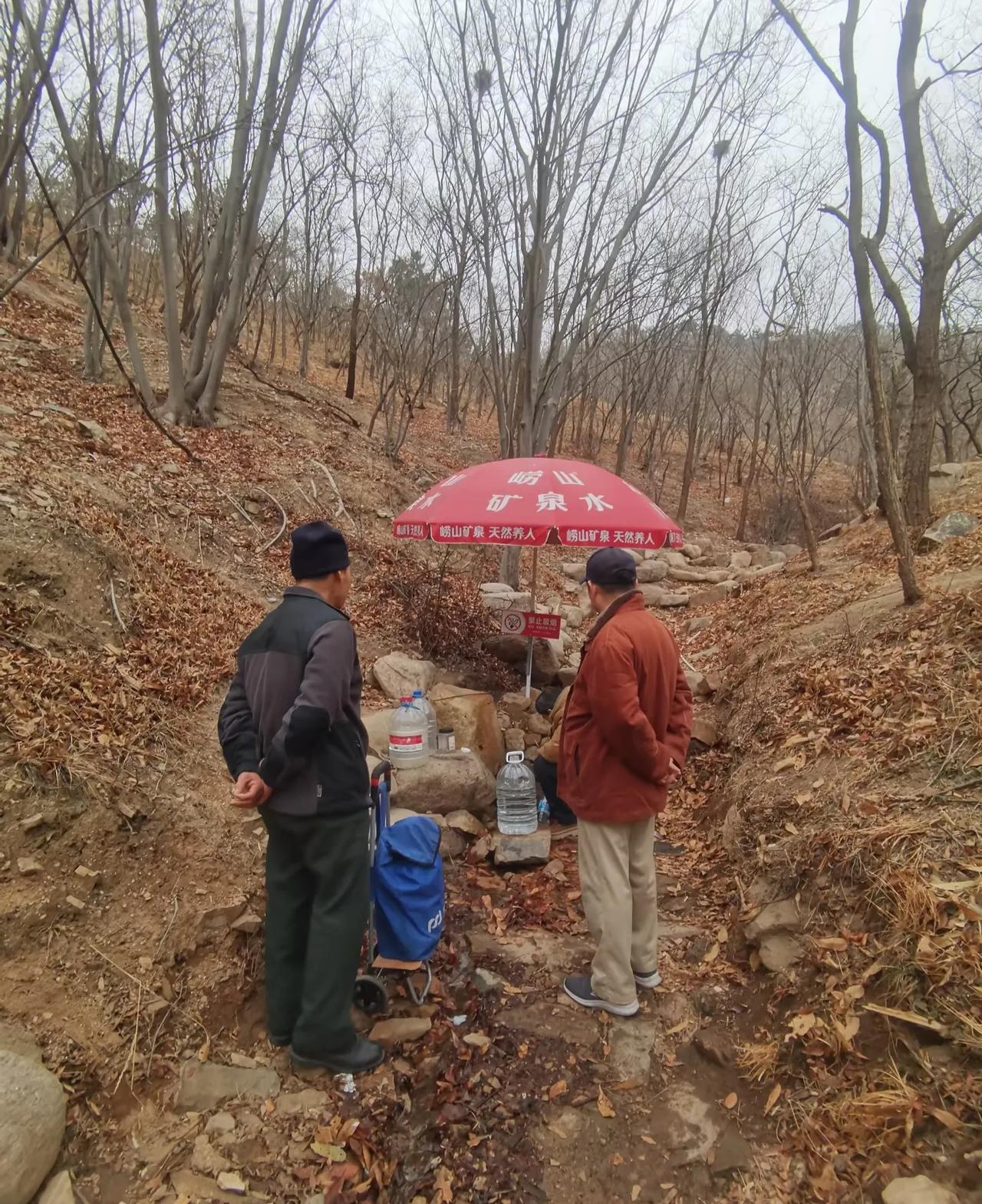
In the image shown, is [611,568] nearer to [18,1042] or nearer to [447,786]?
[447,786]

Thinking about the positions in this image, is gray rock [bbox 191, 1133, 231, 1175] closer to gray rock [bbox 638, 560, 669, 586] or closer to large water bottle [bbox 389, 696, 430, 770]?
large water bottle [bbox 389, 696, 430, 770]

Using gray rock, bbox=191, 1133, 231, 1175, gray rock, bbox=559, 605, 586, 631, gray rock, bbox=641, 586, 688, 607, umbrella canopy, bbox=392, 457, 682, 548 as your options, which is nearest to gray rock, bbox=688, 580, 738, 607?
gray rock, bbox=641, 586, 688, 607

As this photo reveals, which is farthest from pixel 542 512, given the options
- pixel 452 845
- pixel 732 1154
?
pixel 732 1154

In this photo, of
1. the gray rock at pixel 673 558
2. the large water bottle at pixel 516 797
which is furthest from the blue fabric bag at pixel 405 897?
the gray rock at pixel 673 558

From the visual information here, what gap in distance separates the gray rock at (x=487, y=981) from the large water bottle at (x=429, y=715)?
1762 millimetres

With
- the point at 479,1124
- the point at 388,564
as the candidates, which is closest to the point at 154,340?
the point at 388,564

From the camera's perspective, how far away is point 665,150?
8211mm

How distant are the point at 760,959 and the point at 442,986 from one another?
4.70 ft

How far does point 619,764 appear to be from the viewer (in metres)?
2.98

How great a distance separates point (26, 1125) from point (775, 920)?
9.35 ft

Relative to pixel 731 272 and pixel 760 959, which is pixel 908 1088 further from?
pixel 731 272

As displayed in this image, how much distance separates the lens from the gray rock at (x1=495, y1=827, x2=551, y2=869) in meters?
4.27

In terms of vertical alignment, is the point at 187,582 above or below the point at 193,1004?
above

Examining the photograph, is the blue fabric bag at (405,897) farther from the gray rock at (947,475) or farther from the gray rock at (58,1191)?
the gray rock at (947,475)
